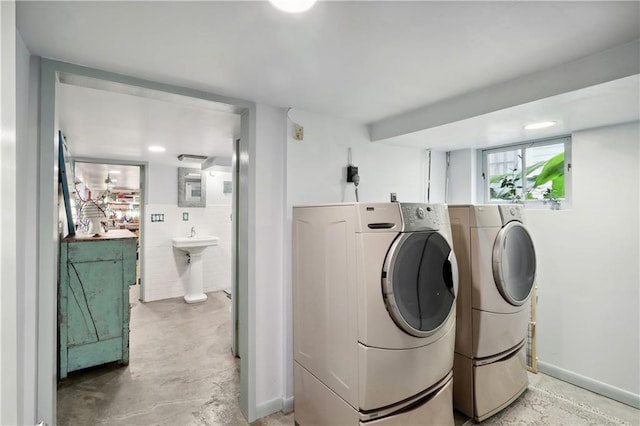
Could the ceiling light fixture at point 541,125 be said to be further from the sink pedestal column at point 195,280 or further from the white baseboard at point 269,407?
the sink pedestal column at point 195,280

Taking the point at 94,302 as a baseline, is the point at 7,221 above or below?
above

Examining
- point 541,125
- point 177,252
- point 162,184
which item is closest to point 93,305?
point 177,252

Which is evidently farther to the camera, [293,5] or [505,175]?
[505,175]

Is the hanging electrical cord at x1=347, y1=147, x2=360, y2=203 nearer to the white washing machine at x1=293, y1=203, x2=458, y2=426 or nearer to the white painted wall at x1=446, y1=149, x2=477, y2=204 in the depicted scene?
the white washing machine at x1=293, y1=203, x2=458, y2=426

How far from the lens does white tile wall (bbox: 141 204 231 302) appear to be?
4.77m

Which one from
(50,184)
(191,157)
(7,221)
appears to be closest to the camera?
(7,221)

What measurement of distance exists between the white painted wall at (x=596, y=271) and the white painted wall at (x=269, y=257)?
7.66ft

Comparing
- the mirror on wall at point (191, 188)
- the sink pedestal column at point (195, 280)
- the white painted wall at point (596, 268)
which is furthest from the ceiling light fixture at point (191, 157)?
the white painted wall at point (596, 268)

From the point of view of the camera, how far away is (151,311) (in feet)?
14.2

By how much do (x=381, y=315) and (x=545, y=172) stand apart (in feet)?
7.89

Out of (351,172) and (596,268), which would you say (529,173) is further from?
(351,172)

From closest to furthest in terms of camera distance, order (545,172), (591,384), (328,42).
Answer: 1. (328,42)
2. (591,384)
3. (545,172)

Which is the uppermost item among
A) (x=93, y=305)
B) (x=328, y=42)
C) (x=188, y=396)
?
(x=328, y=42)

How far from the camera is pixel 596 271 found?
2404mm
